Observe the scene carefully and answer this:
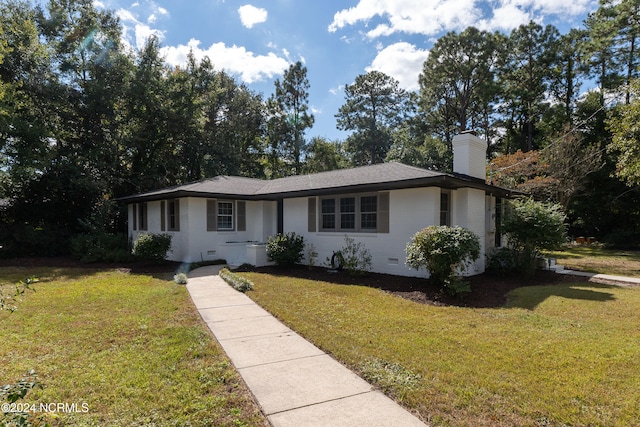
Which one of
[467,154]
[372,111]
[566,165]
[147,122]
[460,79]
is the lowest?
[467,154]

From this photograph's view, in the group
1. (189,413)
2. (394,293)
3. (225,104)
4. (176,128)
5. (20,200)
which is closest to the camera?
(189,413)

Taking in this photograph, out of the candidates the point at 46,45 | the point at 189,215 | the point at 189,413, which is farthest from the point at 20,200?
the point at 189,413

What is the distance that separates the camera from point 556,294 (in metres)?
8.26

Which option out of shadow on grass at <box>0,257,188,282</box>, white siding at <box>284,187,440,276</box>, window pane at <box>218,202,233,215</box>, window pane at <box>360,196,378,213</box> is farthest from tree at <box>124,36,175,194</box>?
window pane at <box>360,196,378,213</box>

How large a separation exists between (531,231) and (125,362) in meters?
10.6

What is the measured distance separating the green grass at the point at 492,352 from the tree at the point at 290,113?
26147 mm

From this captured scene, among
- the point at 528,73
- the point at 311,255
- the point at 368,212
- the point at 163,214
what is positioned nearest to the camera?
the point at 368,212

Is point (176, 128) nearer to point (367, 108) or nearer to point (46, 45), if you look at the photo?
point (46, 45)

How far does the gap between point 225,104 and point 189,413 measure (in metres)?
28.3

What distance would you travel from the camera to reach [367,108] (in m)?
36.3

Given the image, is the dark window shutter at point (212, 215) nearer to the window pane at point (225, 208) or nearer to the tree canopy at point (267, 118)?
the window pane at point (225, 208)

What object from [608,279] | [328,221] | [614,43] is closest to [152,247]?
[328,221]

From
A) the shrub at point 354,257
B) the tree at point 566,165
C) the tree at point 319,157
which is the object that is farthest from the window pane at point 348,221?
the tree at point 319,157

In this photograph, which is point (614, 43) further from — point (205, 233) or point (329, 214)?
point (205, 233)
